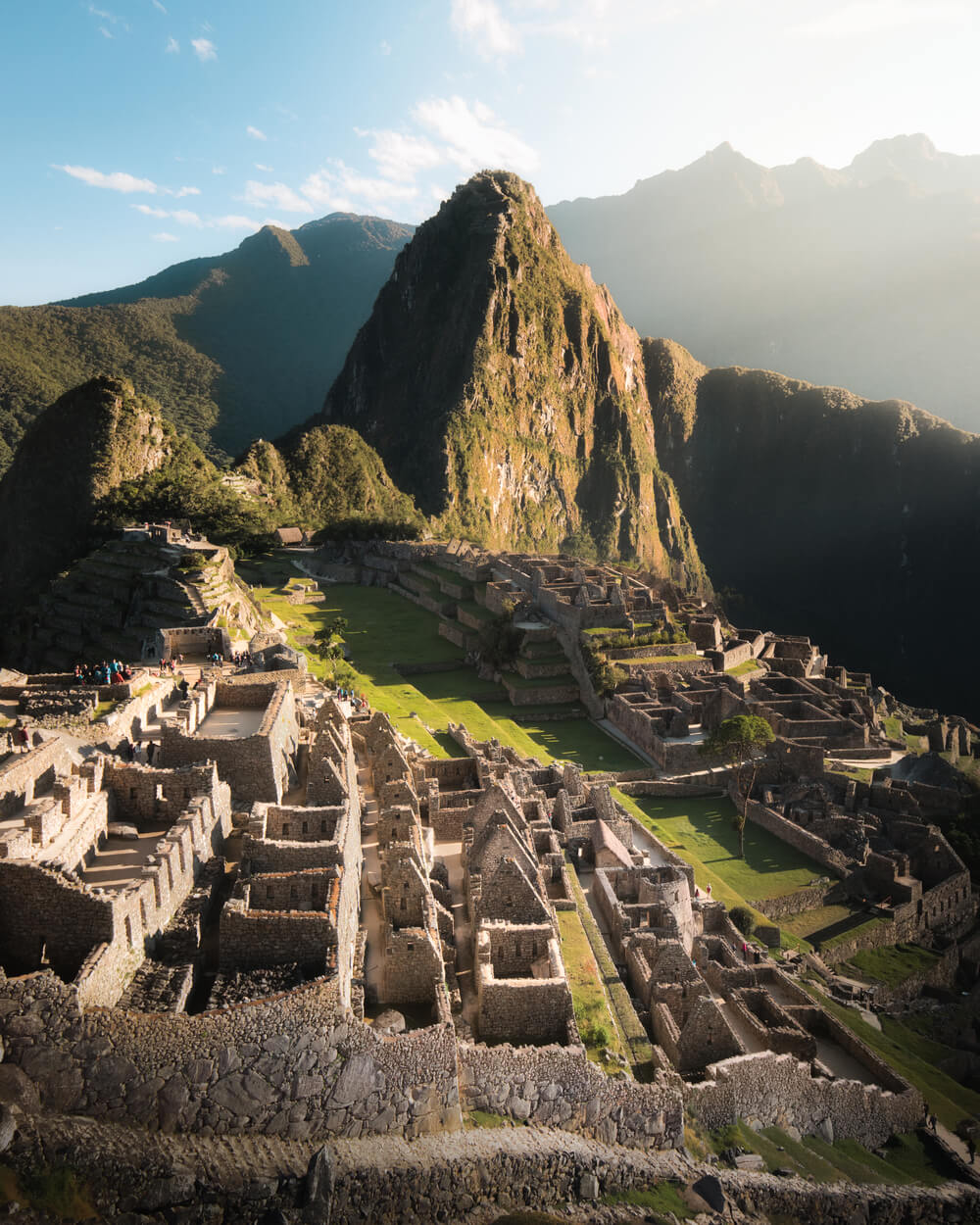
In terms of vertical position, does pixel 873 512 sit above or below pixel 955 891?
above

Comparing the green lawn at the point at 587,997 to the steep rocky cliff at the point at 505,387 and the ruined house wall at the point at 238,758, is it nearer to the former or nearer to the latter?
the ruined house wall at the point at 238,758

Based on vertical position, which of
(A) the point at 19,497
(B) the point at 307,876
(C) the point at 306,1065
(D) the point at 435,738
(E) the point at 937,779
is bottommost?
(E) the point at 937,779

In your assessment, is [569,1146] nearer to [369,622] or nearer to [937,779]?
[937,779]

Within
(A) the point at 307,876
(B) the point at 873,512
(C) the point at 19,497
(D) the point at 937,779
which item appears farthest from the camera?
(B) the point at 873,512

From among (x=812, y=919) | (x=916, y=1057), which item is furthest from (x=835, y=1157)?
(x=812, y=919)

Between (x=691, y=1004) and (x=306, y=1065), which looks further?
(x=691, y=1004)

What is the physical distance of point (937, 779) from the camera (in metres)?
36.0

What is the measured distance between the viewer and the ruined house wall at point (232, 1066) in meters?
8.77

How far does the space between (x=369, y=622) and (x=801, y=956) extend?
38646mm

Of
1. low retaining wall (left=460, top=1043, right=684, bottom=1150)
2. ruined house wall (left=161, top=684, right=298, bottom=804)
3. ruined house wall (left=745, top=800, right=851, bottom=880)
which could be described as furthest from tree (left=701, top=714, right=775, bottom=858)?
ruined house wall (left=161, top=684, right=298, bottom=804)

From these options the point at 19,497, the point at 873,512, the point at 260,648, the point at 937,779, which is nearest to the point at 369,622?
the point at 260,648

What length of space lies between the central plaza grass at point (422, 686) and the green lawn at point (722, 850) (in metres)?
3.88

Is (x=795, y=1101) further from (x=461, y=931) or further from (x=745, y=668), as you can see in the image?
(x=745, y=668)

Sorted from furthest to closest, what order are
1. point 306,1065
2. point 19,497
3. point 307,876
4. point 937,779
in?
point 19,497 → point 937,779 → point 307,876 → point 306,1065
